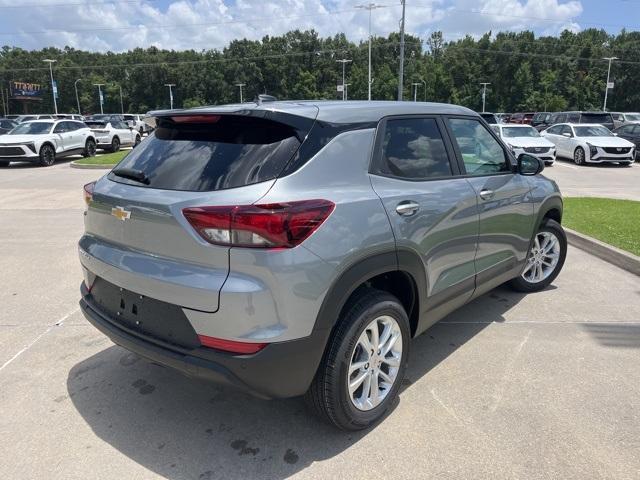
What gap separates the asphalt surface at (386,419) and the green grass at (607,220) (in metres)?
2.26

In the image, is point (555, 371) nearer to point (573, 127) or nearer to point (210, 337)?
point (210, 337)

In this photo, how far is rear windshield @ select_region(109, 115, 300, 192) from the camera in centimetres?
253

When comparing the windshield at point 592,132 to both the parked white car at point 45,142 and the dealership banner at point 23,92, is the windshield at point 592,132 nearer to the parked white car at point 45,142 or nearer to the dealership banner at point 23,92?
the parked white car at point 45,142

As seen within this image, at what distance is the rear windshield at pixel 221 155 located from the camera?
2.53 metres

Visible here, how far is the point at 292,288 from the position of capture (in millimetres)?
2393

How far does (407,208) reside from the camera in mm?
2994

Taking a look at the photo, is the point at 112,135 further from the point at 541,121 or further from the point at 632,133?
the point at 541,121

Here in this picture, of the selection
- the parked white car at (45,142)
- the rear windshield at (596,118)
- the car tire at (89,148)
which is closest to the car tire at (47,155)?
the parked white car at (45,142)

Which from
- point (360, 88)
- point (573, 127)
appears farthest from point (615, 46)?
point (573, 127)

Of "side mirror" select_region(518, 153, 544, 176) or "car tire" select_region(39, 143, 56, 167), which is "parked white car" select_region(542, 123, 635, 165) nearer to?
"side mirror" select_region(518, 153, 544, 176)

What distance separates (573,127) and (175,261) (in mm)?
21578

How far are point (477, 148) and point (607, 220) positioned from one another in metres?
5.32

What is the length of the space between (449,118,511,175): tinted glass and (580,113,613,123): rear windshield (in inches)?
911

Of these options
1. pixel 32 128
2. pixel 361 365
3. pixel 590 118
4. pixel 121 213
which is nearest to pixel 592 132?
pixel 590 118
